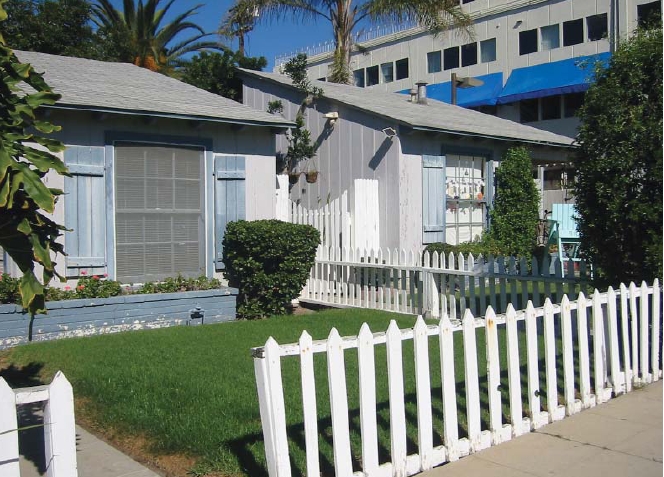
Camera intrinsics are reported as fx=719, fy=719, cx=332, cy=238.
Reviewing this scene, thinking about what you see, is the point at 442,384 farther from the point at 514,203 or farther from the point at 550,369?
the point at 514,203

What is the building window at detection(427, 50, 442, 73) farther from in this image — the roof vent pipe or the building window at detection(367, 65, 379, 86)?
the roof vent pipe

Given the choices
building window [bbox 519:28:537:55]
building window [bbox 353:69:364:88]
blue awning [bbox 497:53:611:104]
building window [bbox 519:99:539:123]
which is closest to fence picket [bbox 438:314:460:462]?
blue awning [bbox 497:53:611:104]

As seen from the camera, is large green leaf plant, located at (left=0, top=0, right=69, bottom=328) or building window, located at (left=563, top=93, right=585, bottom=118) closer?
large green leaf plant, located at (left=0, top=0, right=69, bottom=328)

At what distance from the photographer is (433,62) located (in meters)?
39.0

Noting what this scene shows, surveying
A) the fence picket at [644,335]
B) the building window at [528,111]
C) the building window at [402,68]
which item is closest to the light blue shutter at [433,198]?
the fence picket at [644,335]

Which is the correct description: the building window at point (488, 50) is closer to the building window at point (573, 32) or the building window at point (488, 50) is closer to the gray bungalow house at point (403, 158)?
the building window at point (573, 32)

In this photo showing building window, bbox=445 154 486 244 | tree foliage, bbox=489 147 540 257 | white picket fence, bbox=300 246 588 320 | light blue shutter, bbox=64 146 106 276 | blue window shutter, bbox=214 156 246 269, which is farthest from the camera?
tree foliage, bbox=489 147 540 257

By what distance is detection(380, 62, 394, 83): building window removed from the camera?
41.3 meters

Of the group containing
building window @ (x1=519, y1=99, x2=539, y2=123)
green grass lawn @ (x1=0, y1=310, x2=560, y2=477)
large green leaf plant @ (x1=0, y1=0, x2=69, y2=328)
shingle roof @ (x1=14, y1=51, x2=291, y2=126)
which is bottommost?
green grass lawn @ (x1=0, y1=310, x2=560, y2=477)

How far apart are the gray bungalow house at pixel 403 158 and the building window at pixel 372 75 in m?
26.9

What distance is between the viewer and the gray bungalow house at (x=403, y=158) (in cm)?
1306

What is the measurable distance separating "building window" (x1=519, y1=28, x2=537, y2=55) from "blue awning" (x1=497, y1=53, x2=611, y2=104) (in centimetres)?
114

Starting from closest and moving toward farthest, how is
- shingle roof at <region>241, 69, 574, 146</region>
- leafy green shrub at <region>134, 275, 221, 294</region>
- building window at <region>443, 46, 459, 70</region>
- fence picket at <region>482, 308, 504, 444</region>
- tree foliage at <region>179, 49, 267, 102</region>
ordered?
fence picket at <region>482, 308, 504, 444</region>, leafy green shrub at <region>134, 275, 221, 294</region>, shingle roof at <region>241, 69, 574, 146</region>, tree foliage at <region>179, 49, 267, 102</region>, building window at <region>443, 46, 459, 70</region>

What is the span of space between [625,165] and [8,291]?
7.06 metres
